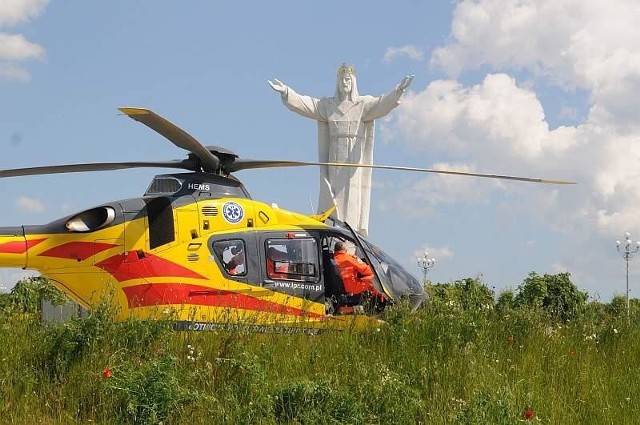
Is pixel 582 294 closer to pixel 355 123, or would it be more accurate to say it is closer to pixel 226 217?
pixel 355 123

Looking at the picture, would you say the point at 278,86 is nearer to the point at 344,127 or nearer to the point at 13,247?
the point at 344,127

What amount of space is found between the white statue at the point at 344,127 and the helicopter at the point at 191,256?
50.8 ft

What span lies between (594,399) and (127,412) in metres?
3.99

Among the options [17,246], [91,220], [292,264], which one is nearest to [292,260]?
[292,264]

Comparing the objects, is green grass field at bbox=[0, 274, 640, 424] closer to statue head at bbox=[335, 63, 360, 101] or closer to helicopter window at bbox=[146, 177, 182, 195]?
helicopter window at bbox=[146, 177, 182, 195]

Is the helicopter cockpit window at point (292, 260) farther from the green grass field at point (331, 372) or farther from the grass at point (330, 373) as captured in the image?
the grass at point (330, 373)

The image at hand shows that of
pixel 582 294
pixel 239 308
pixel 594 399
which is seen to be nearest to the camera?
pixel 594 399

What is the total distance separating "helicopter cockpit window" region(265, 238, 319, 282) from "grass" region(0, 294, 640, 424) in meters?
1.67

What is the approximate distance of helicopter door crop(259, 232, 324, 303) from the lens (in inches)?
389

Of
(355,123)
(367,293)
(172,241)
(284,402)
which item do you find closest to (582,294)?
(355,123)

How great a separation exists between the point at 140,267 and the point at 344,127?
55.4 feet

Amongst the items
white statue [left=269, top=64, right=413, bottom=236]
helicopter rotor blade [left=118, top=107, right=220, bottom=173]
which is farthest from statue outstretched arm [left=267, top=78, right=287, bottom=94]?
helicopter rotor blade [left=118, top=107, right=220, bottom=173]

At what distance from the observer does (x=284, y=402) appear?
20.6 feet

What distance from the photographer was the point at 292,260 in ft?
33.0
